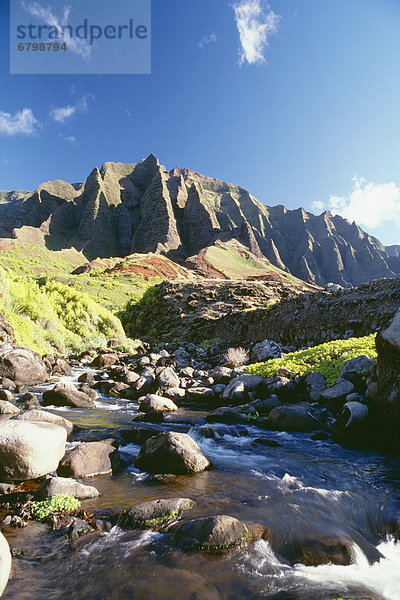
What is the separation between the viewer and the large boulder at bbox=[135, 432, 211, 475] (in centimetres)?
441

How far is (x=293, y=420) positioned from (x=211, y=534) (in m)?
4.28

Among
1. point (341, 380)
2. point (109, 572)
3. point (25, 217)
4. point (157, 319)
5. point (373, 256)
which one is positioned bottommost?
point (109, 572)

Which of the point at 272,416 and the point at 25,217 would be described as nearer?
the point at 272,416

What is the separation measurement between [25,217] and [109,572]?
13432 cm

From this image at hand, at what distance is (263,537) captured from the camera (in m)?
2.99

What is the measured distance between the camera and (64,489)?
3.44 metres

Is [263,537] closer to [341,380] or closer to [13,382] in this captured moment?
[341,380]

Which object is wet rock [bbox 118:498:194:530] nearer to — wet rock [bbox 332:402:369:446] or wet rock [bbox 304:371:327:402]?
wet rock [bbox 332:402:369:446]

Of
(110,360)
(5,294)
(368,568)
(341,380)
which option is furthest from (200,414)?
(5,294)

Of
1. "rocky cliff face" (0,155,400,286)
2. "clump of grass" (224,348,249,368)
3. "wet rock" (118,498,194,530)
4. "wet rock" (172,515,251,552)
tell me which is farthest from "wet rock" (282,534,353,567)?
"rocky cliff face" (0,155,400,286)

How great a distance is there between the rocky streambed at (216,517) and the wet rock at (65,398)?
106 centimetres

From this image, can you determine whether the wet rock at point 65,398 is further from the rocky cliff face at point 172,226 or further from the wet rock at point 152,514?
the rocky cliff face at point 172,226

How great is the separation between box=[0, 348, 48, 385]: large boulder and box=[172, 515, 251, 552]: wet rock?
29.5 feet

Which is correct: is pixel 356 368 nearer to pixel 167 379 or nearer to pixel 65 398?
pixel 167 379
